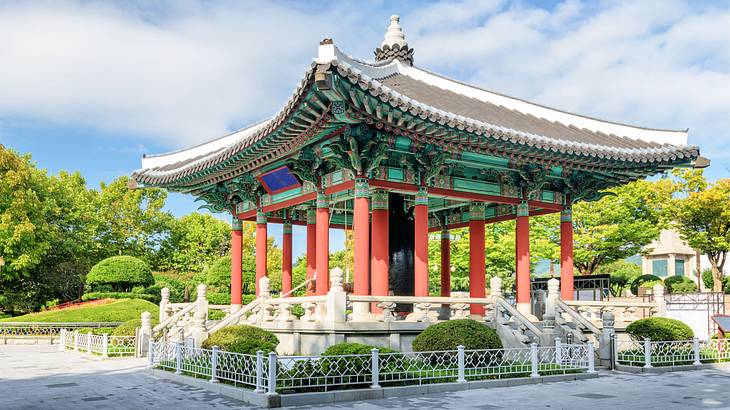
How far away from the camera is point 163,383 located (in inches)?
576

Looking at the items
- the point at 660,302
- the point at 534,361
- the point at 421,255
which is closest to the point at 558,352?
the point at 534,361

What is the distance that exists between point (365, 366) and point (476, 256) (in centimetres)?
930

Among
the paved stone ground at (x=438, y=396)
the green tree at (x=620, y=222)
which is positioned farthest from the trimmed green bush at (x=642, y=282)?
the paved stone ground at (x=438, y=396)

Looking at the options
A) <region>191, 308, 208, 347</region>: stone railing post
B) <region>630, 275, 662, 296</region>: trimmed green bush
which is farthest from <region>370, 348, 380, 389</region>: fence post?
<region>630, 275, 662, 296</region>: trimmed green bush

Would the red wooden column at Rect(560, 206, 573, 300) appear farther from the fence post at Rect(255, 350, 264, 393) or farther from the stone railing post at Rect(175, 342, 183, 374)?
the fence post at Rect(255, 350, 264, 393)

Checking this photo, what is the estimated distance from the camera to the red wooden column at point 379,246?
17297 millimetres

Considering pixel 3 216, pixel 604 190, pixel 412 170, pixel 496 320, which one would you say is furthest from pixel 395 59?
pixel 3 216

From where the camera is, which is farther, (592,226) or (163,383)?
(592,226)

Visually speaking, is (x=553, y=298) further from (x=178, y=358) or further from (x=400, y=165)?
(x=178, y=358)

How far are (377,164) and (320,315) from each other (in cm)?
402

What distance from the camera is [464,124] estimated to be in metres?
16.0

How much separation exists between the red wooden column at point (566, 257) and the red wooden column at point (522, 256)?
1705 mm

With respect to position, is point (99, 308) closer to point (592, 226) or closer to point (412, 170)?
point (412, 170)

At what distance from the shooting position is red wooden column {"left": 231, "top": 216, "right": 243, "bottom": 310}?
23.7 meters
